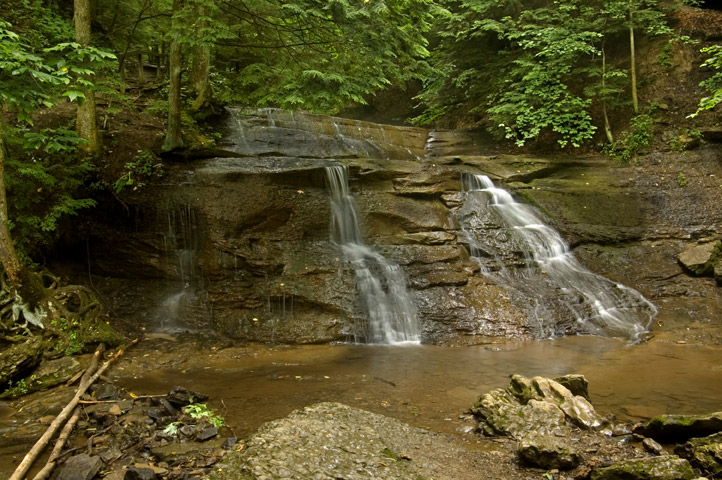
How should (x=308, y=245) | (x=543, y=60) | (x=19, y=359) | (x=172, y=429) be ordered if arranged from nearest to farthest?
(x=172, y=429), (x=19, y=359), (x=308, y=245), (x=543, y=60)

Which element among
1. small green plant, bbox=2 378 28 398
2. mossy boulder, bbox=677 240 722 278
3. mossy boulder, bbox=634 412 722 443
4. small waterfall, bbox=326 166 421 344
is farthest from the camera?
mossy boulder, bbox=677 240 722 278

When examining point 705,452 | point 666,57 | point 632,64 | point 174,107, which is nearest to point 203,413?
point 705,452

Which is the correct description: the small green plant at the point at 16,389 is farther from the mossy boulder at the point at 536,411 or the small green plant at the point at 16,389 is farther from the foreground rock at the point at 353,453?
the mossy boulder at the point at 536,411

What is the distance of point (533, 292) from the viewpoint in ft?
28.3

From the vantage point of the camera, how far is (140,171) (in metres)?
9.12

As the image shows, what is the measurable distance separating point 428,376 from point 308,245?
172 inches

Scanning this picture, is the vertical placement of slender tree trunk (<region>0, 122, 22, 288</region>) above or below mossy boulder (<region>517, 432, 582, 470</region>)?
above

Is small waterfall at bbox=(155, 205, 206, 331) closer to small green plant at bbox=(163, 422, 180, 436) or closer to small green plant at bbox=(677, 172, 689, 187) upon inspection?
small green plant at bbox=(163, 422, 180, 436)

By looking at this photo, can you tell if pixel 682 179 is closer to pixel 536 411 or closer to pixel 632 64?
pixel 632 64

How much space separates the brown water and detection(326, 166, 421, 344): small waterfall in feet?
1.70

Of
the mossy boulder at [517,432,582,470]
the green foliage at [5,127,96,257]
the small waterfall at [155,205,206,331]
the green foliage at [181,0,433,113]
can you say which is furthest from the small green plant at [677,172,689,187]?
the green foliage at [5,127,96,257]

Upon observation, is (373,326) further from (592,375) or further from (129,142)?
(129,142)

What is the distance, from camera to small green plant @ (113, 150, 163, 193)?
8.68 metres

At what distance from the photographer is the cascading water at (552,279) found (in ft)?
26.5
